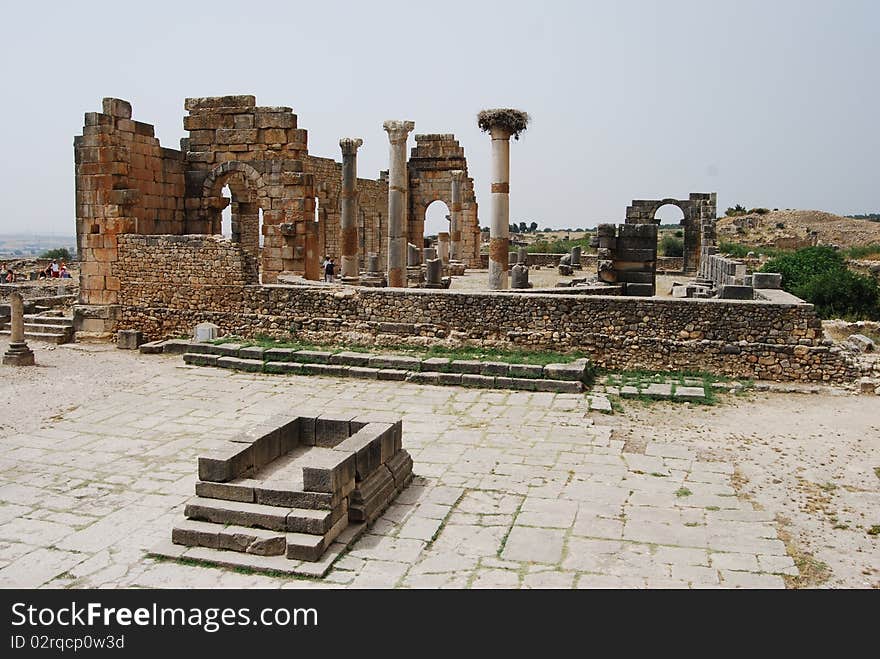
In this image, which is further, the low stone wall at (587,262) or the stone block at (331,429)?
the low stone wall at (587,262)

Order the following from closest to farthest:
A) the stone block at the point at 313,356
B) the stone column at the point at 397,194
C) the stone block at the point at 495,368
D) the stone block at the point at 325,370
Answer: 1. the stone block at the point at 495,368
2. the stone block at the point at 325,370
3. the stone block at the point at 313,356
4. the stone column at the point at 397,194

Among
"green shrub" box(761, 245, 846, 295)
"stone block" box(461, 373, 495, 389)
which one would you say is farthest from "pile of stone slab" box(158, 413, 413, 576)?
"green shrub" box(761, 245, 846, 295)

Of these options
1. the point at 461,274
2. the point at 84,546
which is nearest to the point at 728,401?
the point at 84,546

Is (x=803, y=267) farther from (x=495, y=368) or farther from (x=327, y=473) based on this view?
(x=327, y=473)

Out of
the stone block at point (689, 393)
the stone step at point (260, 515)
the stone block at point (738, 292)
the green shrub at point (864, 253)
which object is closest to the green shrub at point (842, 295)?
the stone block at point (738, 292)

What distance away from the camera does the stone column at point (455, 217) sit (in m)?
30.4

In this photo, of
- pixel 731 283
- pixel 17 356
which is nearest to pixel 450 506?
pixel 17 356

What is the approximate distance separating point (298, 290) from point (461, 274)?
49.2ft

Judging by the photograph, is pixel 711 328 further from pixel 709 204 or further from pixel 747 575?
pixel 709 204

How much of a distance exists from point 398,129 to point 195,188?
507 cm

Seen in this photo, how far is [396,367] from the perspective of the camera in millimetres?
13398

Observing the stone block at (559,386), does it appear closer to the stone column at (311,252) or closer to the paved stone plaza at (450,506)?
the paved stone plaza at (450,506)

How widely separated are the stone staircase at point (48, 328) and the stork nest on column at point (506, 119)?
33.2 feet

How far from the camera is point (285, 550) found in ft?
20.4
